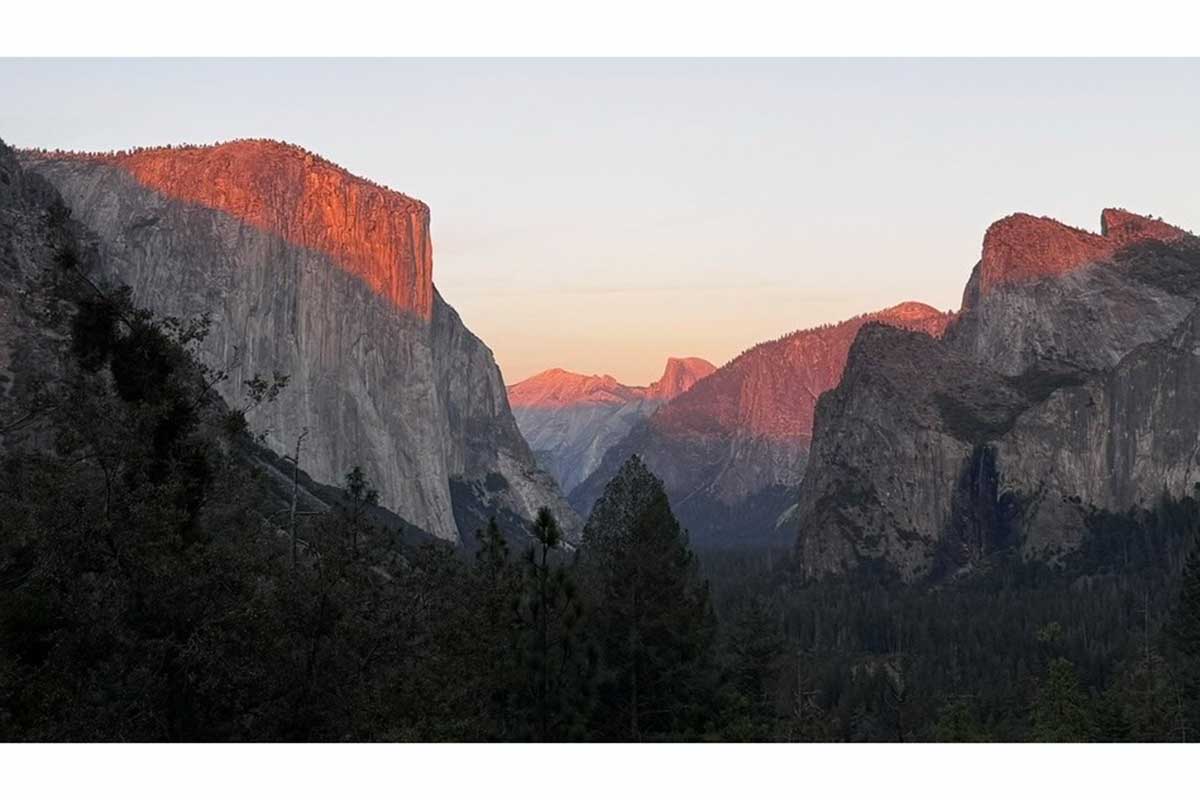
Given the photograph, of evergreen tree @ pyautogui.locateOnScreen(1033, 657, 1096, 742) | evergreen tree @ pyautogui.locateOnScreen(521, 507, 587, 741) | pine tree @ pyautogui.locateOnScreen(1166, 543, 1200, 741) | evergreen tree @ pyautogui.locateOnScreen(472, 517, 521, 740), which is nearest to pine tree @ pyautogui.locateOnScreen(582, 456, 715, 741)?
evergreen tree @ pyautogui.locateOnScreen(521, 507, 587, 741)

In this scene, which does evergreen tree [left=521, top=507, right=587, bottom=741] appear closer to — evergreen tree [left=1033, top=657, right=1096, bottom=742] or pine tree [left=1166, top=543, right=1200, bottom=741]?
evergreen tree [left=1033, top=657, right=1096, bottom=742]

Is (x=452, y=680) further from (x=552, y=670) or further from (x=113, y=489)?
(x=113, y=489)

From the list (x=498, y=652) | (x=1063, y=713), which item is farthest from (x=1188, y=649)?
(x=498, y=652)

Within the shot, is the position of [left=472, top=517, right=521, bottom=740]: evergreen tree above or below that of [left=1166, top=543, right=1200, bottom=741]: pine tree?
above

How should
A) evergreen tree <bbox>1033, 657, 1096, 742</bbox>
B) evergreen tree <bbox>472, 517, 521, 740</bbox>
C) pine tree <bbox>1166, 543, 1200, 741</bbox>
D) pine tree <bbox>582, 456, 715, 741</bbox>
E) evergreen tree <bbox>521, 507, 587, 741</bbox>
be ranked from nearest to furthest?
evergreen tree <bbox>472, 517, 521, 740</bbox> < evergreen tree <bbox>521, 507, 587, 741</bbox> < pine tree <bbox>582, 456, 715, 741</bbox> < pine tree <bbox>1166, 543, 1200, 741</bbox> < evergreen tree <bbox>1033, 657, 1096, 742</bbox>

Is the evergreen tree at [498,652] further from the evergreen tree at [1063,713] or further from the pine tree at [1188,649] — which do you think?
the pine tree at [1188,649]

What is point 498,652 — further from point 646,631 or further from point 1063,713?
point 1063,713

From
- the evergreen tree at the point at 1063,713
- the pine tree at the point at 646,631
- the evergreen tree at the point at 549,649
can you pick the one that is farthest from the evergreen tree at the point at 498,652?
the evergreen tree at the point at 1063,713

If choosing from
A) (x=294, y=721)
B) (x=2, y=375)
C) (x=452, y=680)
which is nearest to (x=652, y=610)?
(x=452, y=680)

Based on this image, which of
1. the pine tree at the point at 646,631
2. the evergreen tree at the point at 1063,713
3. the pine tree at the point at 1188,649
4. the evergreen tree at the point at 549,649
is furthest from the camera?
the evergreen tree at the point at 1063,713
